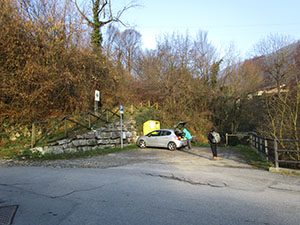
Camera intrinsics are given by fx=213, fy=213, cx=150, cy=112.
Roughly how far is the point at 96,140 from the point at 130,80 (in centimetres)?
1230

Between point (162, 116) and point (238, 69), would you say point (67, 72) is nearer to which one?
point (162, 116)

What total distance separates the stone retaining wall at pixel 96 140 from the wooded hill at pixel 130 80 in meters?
3.05

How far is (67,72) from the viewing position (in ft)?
46.6

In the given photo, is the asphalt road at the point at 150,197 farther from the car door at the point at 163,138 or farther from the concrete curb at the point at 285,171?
the car door at the point at 163,138

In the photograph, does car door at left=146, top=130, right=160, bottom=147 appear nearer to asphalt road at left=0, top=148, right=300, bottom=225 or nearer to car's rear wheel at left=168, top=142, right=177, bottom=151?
car's rear wheel at left=168, top=142, right=177, bottom=151

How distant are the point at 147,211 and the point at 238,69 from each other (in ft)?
79.2

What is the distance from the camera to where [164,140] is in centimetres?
1465

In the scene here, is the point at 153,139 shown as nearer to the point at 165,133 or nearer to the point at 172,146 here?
the point at 165,133

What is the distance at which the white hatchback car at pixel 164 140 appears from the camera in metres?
14.2

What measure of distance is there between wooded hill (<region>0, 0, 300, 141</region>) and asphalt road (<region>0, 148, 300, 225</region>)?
12.4ft

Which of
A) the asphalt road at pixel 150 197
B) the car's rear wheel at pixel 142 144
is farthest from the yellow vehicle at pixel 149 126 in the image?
the asphalt road at pixel 150 197

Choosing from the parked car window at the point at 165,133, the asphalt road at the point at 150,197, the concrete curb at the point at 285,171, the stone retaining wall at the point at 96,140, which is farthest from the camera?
the parked car window at the point at 165,133

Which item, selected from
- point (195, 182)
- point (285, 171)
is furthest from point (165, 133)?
point (195, 182)

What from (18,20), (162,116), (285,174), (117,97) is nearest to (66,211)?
(285,174)
